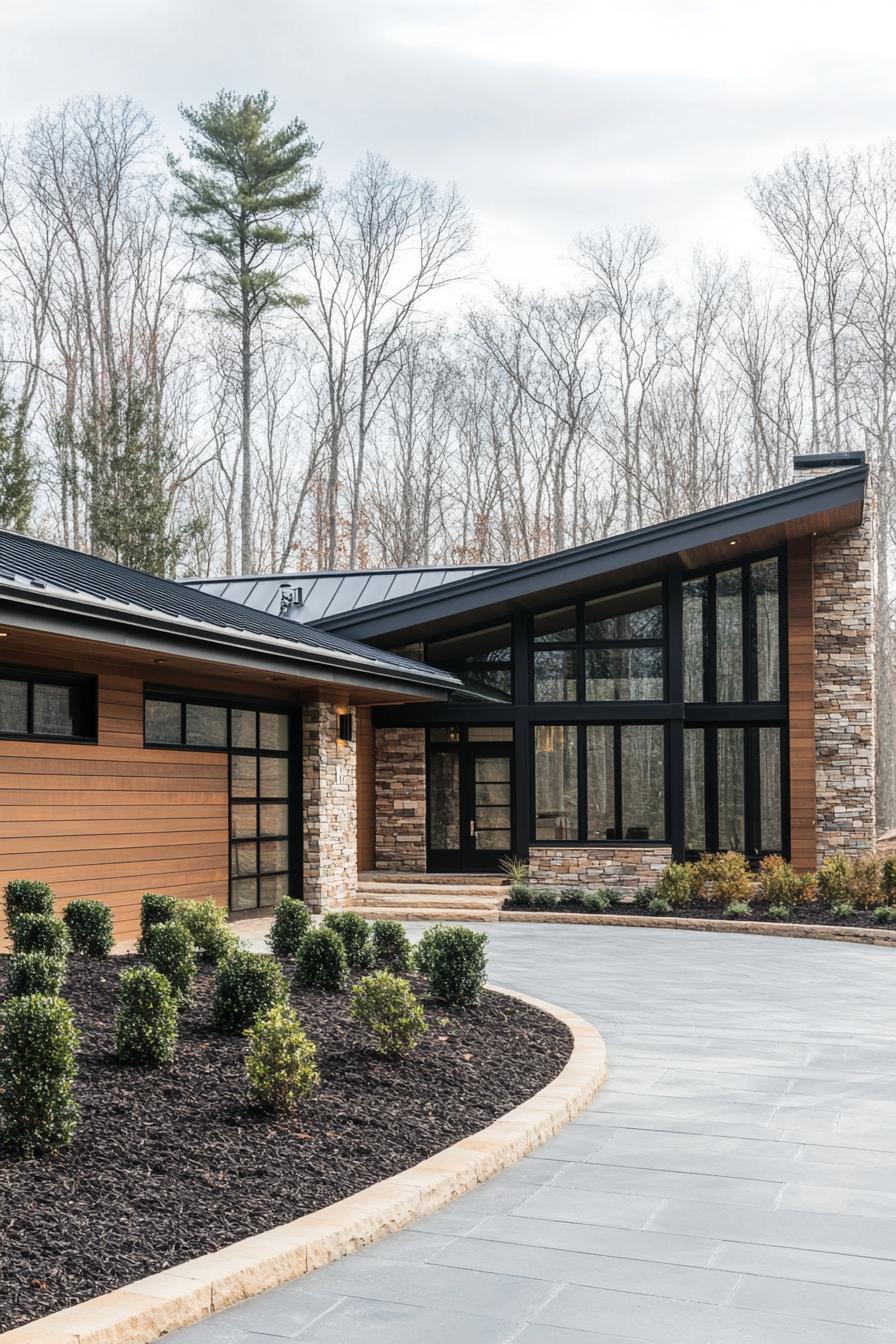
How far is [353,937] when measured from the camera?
819cm

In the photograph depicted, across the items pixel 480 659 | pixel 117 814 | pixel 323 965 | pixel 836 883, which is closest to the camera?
pixel 323 965

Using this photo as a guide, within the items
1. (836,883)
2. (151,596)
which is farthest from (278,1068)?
(836,883)

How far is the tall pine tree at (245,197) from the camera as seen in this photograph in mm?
26375

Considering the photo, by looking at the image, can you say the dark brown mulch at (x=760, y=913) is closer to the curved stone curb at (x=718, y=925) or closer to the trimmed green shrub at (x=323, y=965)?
the curved stone curb at (x=718, y=925)

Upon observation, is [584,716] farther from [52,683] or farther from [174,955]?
[174,955]

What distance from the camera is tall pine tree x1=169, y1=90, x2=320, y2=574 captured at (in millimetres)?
26375

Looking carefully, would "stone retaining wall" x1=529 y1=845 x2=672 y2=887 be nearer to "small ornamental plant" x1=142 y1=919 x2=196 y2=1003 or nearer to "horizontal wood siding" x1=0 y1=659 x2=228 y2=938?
"horizontal wood siding" x1=0 y1=659 x2=228 y2=938

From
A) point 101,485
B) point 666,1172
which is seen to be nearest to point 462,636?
point 101,485

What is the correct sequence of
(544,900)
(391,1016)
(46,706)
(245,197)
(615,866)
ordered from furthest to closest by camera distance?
(245,197), (615,866), (544,900), (46,706), (391,1016)

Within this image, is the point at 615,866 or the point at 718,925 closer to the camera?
the point at 718,925

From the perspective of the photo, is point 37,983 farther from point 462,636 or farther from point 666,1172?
point 462,636

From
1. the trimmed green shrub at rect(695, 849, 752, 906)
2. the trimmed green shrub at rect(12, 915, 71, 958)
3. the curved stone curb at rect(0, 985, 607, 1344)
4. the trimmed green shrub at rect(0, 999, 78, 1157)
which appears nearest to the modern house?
the trimmed green shrub at rect(695, 849, 752, 906)

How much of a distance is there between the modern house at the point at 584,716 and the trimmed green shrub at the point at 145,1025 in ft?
23.8

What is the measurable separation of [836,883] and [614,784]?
10.6 ft
